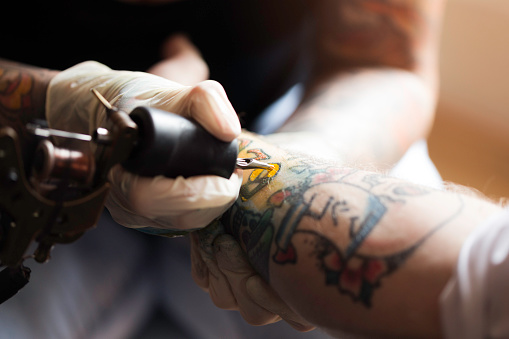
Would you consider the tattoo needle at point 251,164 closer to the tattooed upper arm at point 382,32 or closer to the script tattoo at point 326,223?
the script tattoo at point 326,223

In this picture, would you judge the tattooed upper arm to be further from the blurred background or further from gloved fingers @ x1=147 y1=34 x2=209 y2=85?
the blurred background

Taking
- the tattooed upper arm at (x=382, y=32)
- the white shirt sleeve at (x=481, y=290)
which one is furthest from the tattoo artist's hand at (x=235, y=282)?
the tattooed upper arm at (x=382, y=32)

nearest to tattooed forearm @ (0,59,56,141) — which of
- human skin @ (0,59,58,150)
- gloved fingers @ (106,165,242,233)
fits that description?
human skin @ (0,59,58,150)

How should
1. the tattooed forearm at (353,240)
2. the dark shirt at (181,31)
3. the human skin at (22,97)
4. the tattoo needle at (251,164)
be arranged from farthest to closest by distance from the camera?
the dark shirt at (181,31) → the human skin at (22,97) → the tattoo needle at (251,164) → the tattooed forearm at (353,240)

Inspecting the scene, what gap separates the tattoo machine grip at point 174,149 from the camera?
65 cm

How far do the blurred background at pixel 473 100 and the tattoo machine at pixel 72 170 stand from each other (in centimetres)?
250

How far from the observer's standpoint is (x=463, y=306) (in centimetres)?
56

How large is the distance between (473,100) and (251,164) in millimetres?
2535

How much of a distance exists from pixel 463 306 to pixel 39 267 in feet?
3.88

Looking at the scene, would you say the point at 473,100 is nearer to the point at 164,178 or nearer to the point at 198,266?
the point at 198,266

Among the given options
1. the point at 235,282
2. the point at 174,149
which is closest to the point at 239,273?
the point at 235,282

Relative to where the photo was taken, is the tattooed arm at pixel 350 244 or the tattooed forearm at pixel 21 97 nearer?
the tattooed arm at pixel 350 244

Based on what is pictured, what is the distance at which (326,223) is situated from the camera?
2.49 feet

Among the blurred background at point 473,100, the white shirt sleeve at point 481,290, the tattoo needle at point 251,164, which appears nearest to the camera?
the white shirt sleeve at point 481,290
